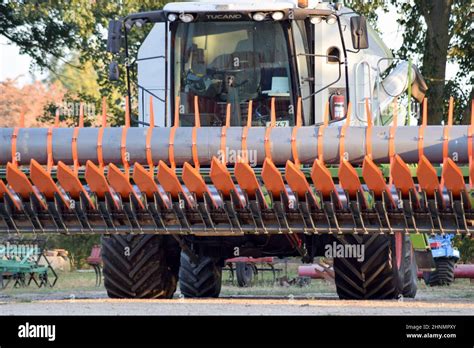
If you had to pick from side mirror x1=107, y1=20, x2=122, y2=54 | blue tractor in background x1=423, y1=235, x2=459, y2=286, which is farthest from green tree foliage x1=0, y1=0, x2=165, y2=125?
side mirror x1=107, y1=20, x2=122, y2=54

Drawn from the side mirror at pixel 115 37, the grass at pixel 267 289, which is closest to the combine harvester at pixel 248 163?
the side mirror at pixel 115 37

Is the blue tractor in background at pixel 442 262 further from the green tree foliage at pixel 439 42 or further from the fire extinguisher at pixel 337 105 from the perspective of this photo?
the fire extinguisher at pixel 337 105

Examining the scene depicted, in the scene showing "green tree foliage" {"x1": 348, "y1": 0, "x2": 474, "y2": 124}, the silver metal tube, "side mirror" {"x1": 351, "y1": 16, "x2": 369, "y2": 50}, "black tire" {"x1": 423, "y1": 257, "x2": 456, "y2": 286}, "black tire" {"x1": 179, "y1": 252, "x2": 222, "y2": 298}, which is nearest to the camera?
the silver metal tube

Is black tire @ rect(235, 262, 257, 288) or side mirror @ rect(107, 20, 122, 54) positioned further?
black tire @ rect(235, 262, 257, 288)

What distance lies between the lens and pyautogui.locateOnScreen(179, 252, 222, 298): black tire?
1341 cm

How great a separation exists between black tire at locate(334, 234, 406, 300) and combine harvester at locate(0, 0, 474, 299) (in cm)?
1

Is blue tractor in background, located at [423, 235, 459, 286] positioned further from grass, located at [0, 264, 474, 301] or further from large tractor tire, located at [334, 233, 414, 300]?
large tractor tire, located at [334, 233, 414, 300]

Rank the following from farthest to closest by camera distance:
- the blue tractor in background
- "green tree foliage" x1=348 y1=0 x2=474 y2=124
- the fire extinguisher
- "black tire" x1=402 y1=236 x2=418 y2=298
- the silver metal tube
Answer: "green tree foliage" x1=348 y1=0 x2=474 y2=124 < the blue tractor in background < "black tire" x1=402 y1=236 x2=418 y2=298 < the fire extinguisher < the silver metal tube

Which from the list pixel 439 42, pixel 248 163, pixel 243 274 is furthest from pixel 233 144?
pixel 439 42

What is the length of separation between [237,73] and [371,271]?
6.96 ft

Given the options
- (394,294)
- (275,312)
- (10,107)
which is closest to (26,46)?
(394,294)

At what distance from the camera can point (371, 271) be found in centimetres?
1171

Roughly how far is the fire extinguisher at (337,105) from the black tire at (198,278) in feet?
7.30
